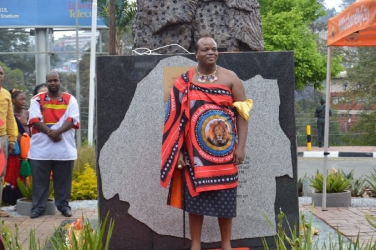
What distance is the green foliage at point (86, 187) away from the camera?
11.1 meters

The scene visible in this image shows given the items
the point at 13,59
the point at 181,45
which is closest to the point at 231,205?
the point at 181,45

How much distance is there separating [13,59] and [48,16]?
2.64 m

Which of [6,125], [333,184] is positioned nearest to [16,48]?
[6,125]

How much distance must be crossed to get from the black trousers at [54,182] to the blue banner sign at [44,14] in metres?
19.8

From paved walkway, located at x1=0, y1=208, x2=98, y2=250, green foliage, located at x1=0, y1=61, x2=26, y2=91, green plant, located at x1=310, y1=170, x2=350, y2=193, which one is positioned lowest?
paved walkway, located at x1=0, y1=208, x2=98, y2=250

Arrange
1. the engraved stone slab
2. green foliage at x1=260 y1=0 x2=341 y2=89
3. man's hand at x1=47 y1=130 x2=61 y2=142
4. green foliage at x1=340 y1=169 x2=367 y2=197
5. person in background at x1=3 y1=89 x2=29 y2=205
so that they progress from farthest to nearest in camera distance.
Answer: green foliage at x1=260 y1=0 x2=341 y2=89 → green foliage at x1=340 y1=169 x2=367 y2=197 → person in background at x1=3 y1=89 x2=29 y2=205 → man's hand at x1=47 y1=130 x2=61 y2=142 → the engraved stone slab

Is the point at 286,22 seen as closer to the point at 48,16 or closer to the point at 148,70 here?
the point at 48,16

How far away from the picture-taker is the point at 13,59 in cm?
3016

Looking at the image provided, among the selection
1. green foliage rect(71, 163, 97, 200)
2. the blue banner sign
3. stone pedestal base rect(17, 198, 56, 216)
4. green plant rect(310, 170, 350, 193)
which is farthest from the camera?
the blue banner sign

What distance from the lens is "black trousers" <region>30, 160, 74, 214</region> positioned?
9.18 m

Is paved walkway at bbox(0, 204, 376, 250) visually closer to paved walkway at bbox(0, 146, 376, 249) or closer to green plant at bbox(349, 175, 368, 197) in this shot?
paved walkway at bbox(0, 146, 376, 249)

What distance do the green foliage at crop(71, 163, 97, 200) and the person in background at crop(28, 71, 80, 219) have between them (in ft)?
5.88

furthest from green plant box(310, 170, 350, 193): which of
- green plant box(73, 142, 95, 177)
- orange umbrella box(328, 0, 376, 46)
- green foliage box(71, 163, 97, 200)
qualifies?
green plant box(73, 142, 95, 177)

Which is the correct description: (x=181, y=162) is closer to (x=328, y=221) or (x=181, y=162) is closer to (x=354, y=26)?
(x=328, y=221)
